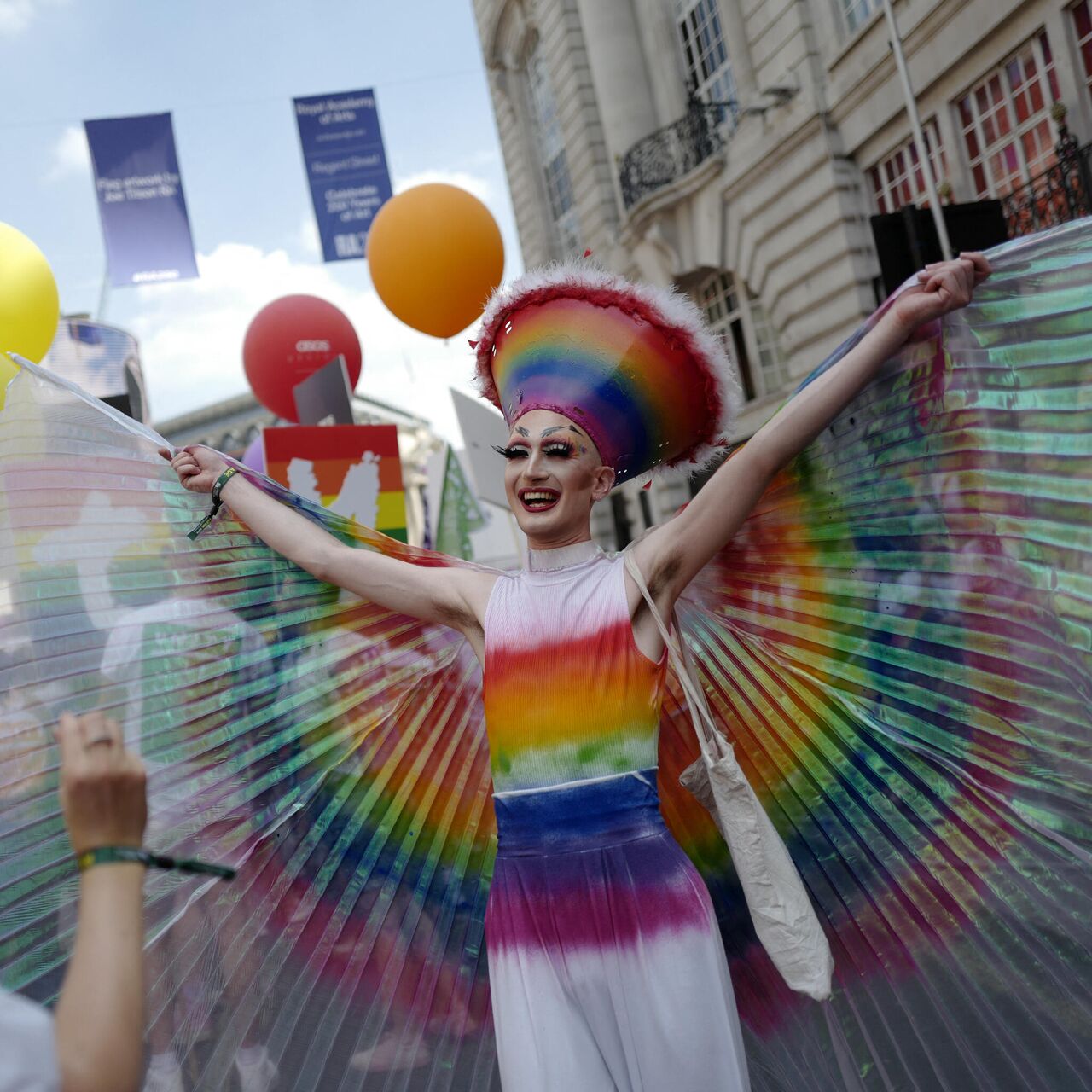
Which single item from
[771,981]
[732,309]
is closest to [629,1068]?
[771,981]

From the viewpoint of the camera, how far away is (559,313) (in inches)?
94.1

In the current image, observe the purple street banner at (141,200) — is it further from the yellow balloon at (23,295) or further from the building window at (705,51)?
the building window at (705,51)

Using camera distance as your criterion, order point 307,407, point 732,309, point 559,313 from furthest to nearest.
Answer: point 732,309 → point 307,407 → point 559,313

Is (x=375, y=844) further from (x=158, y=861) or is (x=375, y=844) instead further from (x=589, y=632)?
(x=158, y=861)

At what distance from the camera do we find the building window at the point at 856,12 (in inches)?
457

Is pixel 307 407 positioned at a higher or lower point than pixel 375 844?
higher

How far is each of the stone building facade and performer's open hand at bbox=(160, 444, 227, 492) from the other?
8.19m

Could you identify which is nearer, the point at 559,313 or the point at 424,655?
the point at 559,313

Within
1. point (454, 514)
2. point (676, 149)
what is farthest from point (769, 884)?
point (676, 149)

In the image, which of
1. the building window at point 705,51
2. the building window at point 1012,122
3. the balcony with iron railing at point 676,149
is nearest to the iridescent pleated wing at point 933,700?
the building window at point 1012,122

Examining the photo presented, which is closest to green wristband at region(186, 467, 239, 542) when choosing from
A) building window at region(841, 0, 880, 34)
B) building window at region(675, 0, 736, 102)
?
building window at region(841, 0, 880, 34)

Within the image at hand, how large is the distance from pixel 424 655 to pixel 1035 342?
1480mm

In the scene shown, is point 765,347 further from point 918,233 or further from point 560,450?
point 560,450

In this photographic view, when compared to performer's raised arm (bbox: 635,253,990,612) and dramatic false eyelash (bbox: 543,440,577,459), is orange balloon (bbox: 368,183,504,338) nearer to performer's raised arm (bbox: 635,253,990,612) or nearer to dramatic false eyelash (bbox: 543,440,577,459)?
dramatic false eyelash (bbox: 543,440,577,459)
